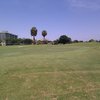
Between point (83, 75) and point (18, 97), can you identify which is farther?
point (83, 75)

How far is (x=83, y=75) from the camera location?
11602mm

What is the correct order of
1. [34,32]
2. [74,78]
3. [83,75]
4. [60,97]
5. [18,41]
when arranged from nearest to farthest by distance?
[60,97], [74,78], [83,75], [34,32], [18,41]

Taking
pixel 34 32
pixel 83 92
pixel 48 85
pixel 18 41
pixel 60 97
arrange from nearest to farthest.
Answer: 1. pixel 60 97
2. pixel 83 92
3. pixel 48 85
4. pixel 34 32
5. pixel 18 41

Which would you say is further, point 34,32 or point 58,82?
point 34,32

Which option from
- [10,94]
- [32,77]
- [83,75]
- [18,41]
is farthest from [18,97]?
[18,41]

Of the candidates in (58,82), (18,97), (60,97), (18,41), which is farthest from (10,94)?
(18,41)

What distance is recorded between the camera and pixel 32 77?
10945 millimetres

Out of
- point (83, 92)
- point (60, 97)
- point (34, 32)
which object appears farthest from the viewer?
point (34, 32)

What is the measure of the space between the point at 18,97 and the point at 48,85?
1819 mm

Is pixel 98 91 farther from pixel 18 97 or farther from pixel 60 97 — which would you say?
pixel 18 97

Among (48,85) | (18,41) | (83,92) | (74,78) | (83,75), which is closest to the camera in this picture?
(83,92)

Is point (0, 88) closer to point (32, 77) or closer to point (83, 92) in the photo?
point (32, 77)

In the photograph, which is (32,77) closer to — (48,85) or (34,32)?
(48,85)

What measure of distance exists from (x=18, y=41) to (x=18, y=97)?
15243 cm
